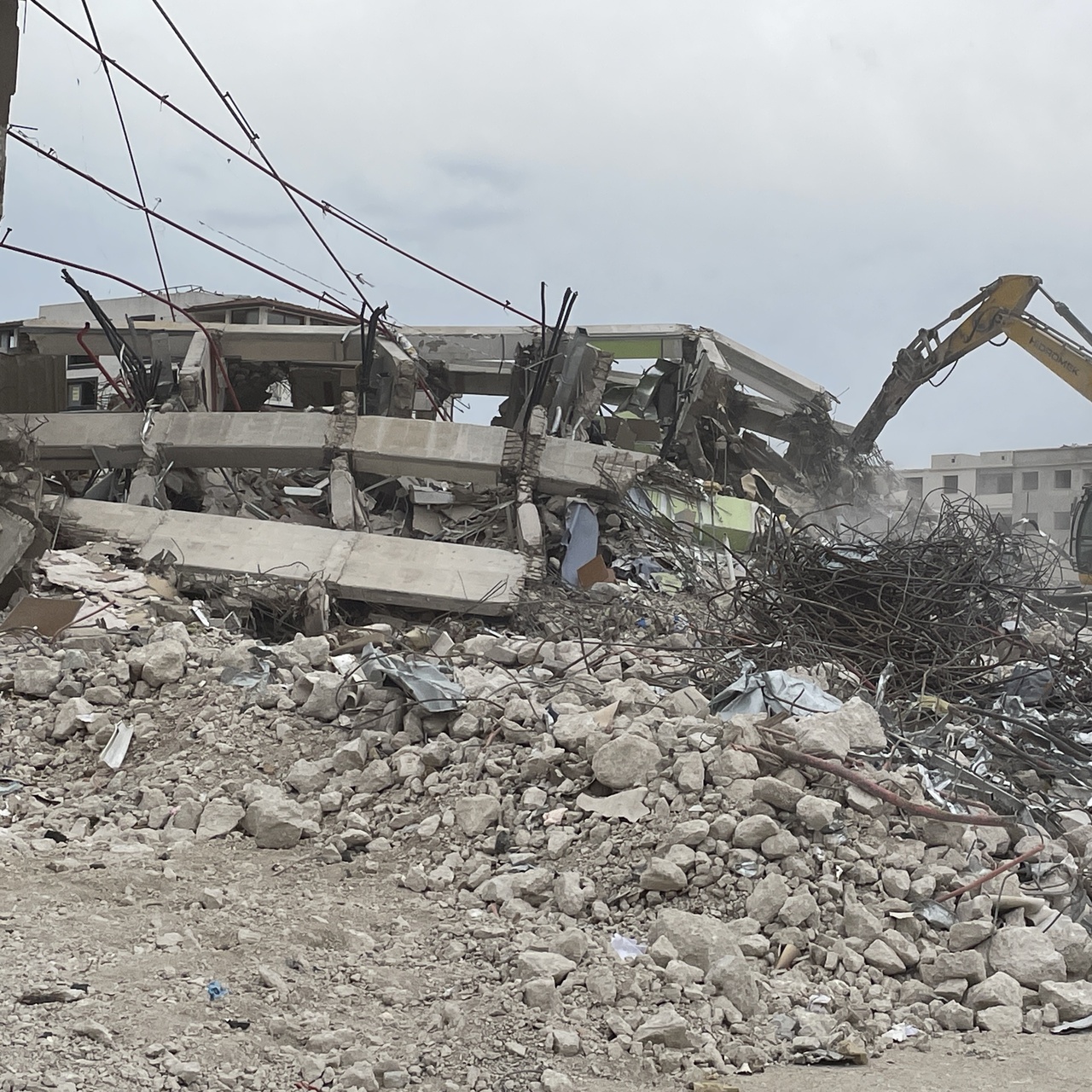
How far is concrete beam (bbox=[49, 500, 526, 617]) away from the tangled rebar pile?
262cm

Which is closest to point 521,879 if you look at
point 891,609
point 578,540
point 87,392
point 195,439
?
point 891,609

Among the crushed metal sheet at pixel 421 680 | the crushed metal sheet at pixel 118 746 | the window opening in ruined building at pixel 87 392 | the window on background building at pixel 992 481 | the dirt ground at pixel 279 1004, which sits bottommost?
the dirt ground at pixel 279 1004

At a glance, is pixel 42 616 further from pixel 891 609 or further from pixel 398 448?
pixel 891 609

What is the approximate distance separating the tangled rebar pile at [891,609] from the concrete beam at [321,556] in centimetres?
262

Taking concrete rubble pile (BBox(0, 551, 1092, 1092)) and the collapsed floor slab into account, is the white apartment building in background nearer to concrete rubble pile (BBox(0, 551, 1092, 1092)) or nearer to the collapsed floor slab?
the collapsed floor slab

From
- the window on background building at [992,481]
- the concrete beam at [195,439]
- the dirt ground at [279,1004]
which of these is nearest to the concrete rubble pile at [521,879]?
the dirt ground at [279,1004]

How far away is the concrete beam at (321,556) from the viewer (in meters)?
9.17

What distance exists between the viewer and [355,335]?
13477 millimetres

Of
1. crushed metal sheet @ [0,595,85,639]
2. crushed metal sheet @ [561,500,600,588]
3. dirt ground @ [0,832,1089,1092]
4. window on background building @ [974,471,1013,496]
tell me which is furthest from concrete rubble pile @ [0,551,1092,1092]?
window on background building @ [974,471,1013,496]

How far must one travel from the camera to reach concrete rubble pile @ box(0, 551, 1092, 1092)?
2.96 metres

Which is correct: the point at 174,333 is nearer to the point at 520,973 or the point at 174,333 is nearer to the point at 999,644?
the point at 999,644

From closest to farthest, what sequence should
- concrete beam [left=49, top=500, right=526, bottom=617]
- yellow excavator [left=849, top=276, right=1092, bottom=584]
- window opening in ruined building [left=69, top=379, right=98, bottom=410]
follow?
1. concrete beam [left=49, top=500, right=526, bottom=617]
2. yellow excavator [left=849, top=276, right=1092, bottom=584]
3. window opening in ruined building [left=69, top=379, right=98, bottom=410]

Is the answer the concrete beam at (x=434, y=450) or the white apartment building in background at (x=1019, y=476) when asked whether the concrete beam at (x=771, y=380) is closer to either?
the concrete beam at (x=434, y=450)

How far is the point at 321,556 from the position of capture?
31.1 feet
